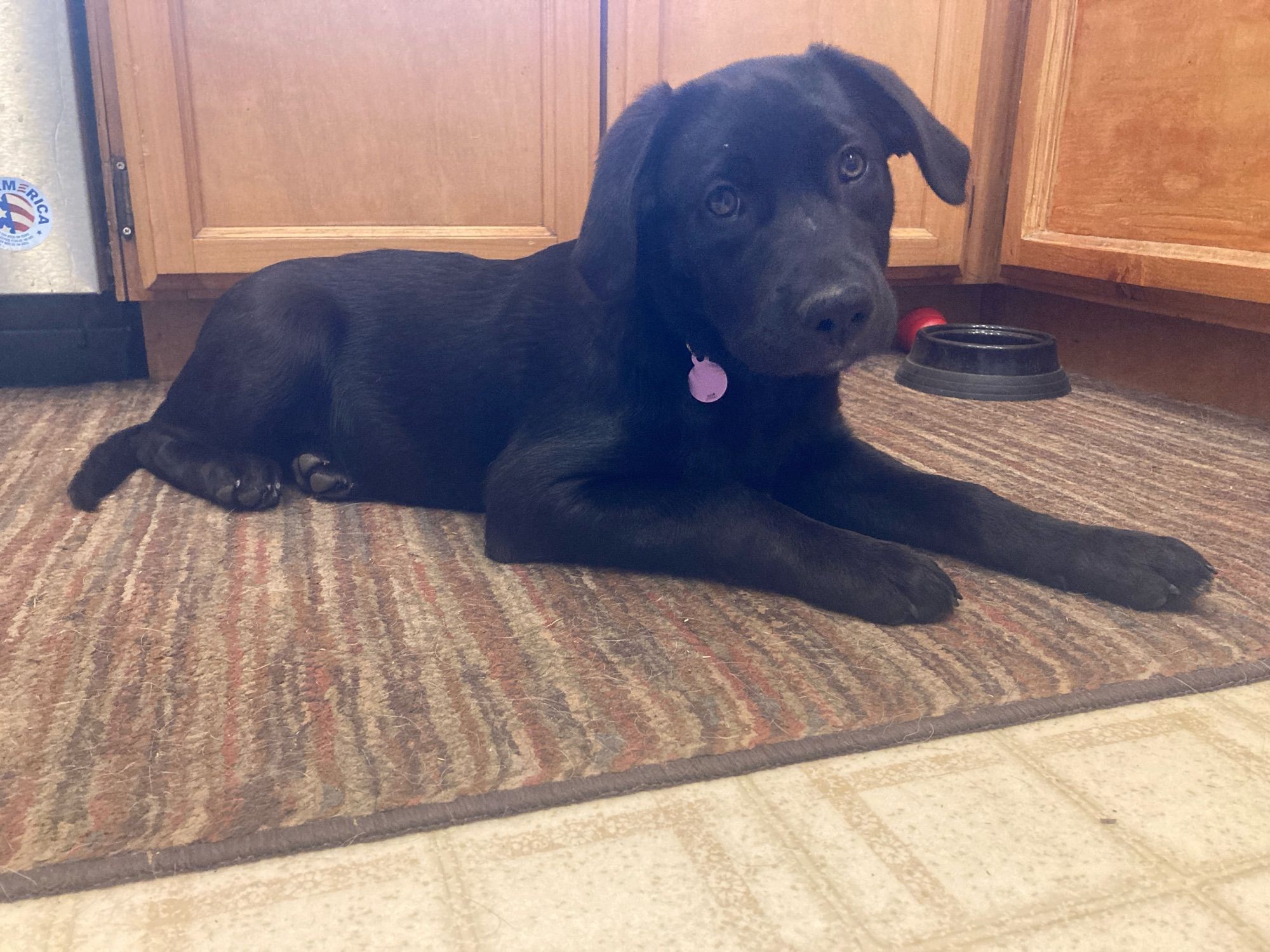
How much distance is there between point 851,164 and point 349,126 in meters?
1.56

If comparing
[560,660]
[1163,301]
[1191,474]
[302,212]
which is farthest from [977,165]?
[560,660]

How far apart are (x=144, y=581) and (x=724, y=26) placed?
2.07 metres

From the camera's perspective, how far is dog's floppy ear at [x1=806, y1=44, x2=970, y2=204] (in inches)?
59.6

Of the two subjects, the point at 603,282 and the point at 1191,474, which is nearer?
the point at 603,282

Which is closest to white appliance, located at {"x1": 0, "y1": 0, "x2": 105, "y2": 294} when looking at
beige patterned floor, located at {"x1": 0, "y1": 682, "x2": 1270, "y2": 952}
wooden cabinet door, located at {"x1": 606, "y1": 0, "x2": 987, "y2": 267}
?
wooden cabinet door, located at {"x1": 606, "y1": 0, "x2": 987, "y2": 267}

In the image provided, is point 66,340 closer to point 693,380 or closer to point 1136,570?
point 693,380

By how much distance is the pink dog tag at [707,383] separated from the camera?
145 centimetres

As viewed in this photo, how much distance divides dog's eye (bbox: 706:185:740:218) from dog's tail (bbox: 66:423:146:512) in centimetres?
114

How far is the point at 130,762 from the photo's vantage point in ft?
3.06

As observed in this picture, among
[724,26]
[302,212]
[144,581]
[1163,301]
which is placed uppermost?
[724,26]

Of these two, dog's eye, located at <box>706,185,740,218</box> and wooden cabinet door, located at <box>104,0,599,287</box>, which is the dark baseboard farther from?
dog's eye, located at <box>706,185,740,218</box>

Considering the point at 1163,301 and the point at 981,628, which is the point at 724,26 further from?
the point at 981,628

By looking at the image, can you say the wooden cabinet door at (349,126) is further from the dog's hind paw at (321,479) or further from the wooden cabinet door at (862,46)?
the dog's hind paw at (321,479)

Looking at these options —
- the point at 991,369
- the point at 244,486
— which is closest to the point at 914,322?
the point at 991,369
